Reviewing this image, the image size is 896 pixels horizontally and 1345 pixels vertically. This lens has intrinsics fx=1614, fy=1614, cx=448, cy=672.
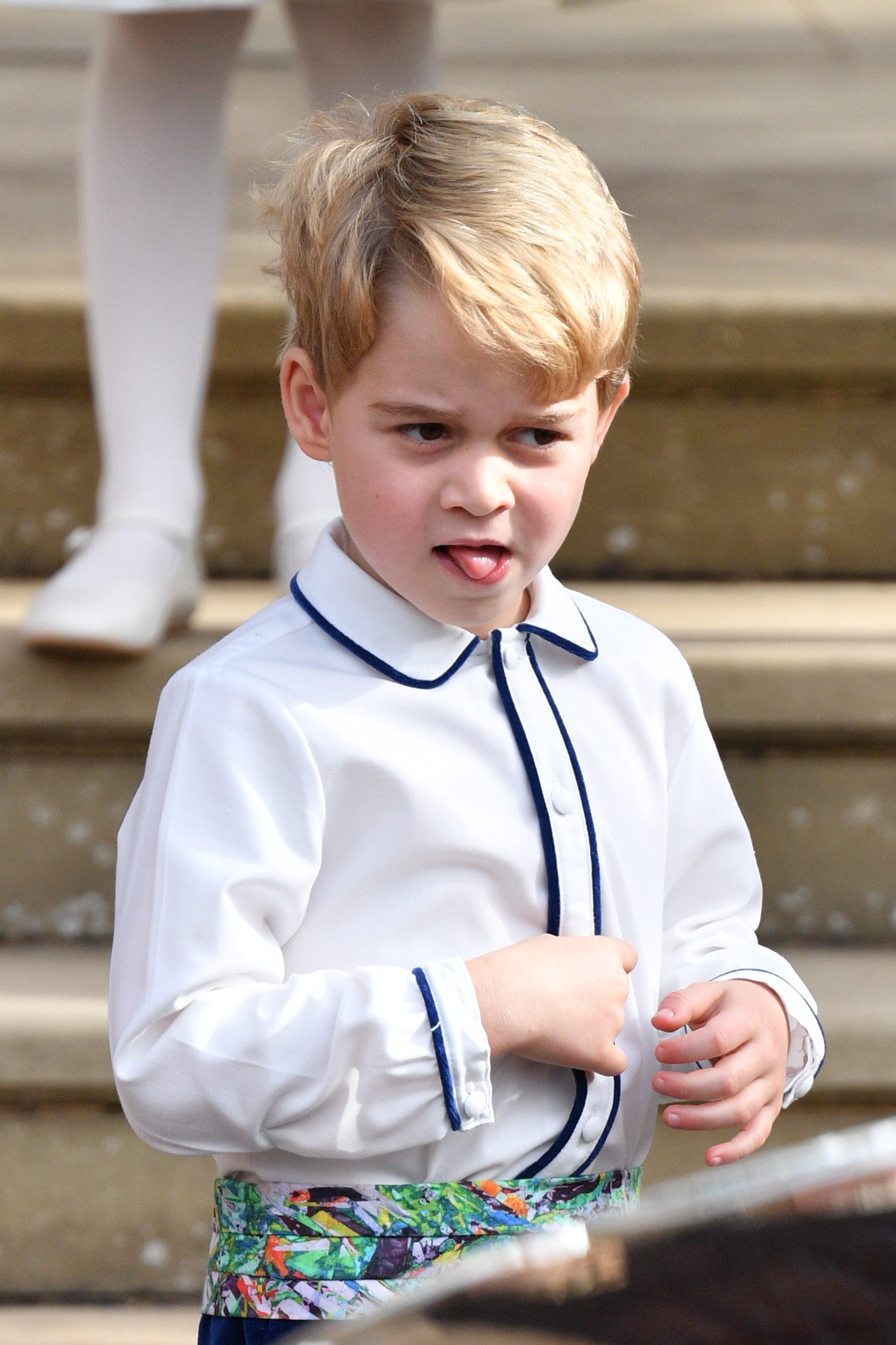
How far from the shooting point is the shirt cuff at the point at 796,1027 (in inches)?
30.2

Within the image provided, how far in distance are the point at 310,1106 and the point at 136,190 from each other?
97 cm

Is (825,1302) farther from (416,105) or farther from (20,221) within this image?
(20,221)

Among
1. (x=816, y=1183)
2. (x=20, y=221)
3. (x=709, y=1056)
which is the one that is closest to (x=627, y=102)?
(x=20, y=221)

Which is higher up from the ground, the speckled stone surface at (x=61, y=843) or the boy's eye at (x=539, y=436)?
the boy's eye at (x=539, y=436)

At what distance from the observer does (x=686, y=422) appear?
150 cm

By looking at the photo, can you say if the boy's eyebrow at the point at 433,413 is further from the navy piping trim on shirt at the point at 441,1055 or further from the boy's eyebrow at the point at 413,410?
the navy piping trim on shirt at the point at 441,1055

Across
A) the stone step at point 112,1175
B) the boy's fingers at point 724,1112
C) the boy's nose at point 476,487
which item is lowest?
the stone step at point 112,1175

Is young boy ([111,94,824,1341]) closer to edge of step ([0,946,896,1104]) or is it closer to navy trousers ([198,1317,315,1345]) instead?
navy trousers ([198,1317,315,1345])

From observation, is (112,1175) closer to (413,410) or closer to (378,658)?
(378,658)

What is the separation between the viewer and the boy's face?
0.67m

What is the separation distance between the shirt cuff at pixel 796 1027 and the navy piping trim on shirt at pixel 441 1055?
166 millimetres

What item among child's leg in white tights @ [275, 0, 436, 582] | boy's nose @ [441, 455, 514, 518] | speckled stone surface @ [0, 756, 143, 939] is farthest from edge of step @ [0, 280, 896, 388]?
boy's nose @ [441, 455, 514, 518]

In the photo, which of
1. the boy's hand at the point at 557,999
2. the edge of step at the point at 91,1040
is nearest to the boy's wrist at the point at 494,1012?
the boy's hand at the point at 557,999

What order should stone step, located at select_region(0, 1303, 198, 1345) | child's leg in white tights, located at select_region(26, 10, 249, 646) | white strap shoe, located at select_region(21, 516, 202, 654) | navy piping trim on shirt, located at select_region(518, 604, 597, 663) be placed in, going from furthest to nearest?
child's leg in white tights, located at select_region(26, 10, 249, 646), white strap shoe, located at select_region(21, 516, 202, 654), stone step, located at select_region(0, 1303, 198, 1345), navy piping trim on shirt, located at select_region(518, 604, 597, 663)
